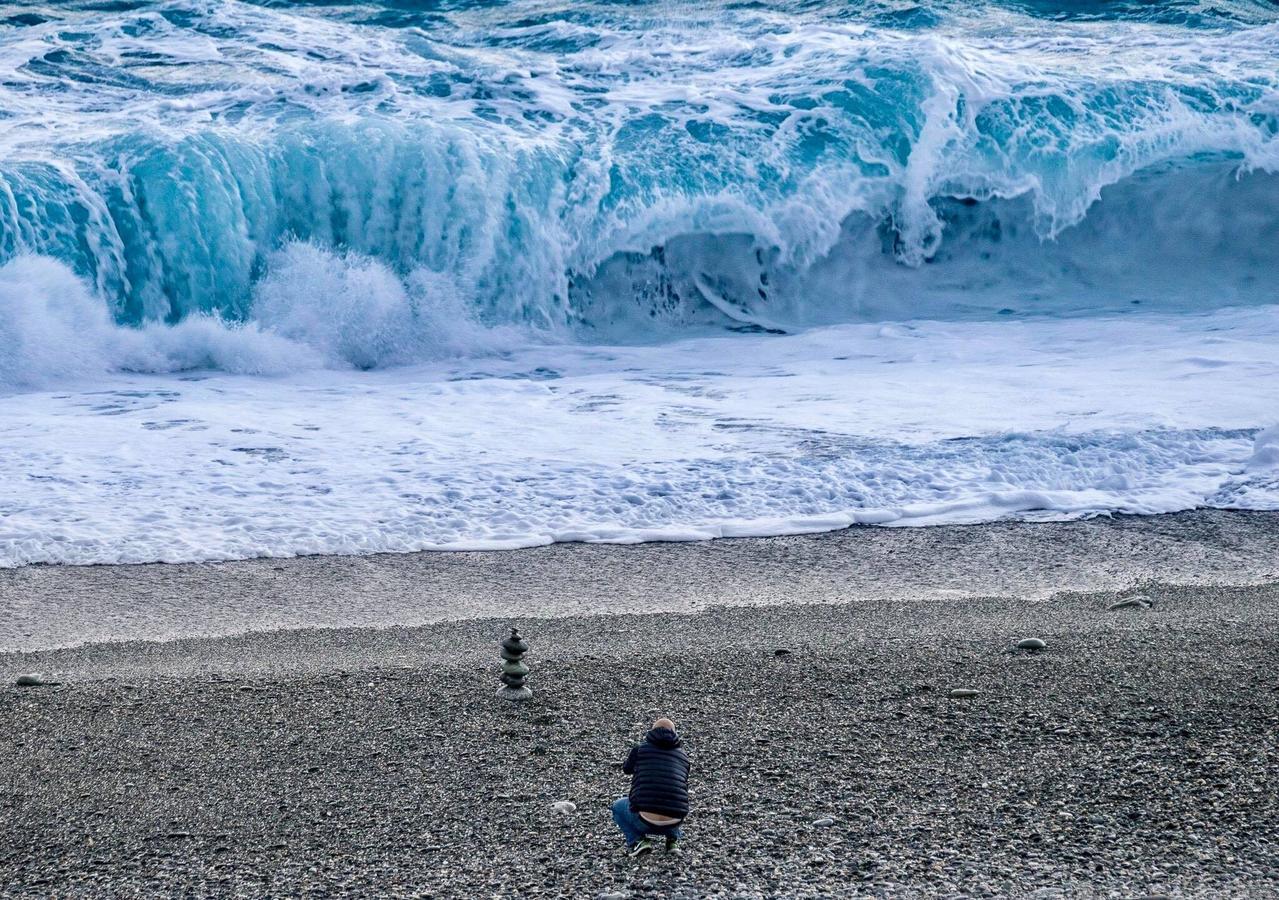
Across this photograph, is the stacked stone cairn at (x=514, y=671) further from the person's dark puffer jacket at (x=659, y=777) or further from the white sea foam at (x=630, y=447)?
the white sea foam at (x=630, y=447)

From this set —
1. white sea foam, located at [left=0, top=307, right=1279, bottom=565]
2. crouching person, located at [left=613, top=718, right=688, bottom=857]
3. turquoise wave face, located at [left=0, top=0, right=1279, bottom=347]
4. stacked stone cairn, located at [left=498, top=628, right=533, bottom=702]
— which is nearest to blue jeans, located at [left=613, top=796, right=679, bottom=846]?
crouching person, located at [left=613, top=718, right=688, bottom=857]

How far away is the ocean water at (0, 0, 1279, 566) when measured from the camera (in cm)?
616

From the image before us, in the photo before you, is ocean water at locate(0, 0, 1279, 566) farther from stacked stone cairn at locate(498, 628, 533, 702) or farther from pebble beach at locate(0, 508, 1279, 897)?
stacked stone cairn at locate(498, 628, 533, 702)

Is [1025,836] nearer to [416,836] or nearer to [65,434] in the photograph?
[416,836]

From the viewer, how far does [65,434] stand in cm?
719

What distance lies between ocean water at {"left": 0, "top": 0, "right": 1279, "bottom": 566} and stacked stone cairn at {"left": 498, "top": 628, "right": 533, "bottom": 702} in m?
1.97

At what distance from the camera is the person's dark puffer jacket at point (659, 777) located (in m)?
2.40

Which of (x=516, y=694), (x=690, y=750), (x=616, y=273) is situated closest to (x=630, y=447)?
(x=516, y=694)

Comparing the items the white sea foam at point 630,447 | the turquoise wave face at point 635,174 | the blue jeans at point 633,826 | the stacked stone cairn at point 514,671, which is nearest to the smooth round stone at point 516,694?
the stacked stone cairn at point 514,671

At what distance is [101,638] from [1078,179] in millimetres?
10116

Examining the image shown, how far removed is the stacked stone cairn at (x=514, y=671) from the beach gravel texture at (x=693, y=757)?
0.05 metres

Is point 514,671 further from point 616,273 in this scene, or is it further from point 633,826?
point 616,273

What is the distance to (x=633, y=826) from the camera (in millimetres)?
2480

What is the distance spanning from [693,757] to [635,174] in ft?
28.6
